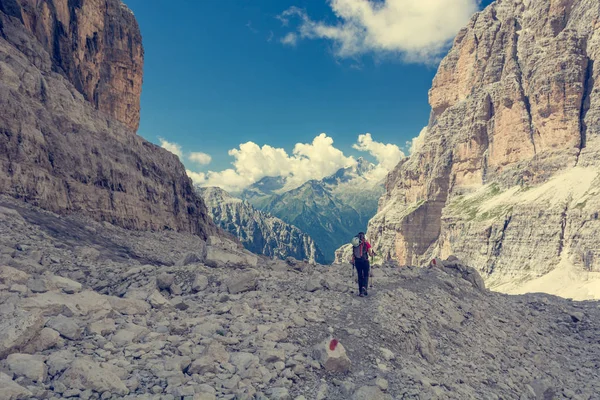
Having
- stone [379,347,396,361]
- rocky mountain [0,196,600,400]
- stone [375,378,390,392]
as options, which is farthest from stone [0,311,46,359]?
stone [379,347,396,361]

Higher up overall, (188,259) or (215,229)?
(215,229)

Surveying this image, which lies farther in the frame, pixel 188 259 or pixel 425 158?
pixel 425 158

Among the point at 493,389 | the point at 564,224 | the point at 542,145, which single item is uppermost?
the point at 542,145

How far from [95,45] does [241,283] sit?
208ft

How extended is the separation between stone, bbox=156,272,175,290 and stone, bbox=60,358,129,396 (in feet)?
20.9

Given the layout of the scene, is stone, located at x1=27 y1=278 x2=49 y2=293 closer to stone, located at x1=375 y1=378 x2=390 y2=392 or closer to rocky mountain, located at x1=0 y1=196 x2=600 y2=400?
rocky mountain, located at x1=0 y1=196 x2=600 y2=400

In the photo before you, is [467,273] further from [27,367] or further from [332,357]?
[27,367]

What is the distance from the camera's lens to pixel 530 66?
450 ft

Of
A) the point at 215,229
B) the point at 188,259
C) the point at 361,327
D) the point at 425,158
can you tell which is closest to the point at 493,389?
the point at 361,327

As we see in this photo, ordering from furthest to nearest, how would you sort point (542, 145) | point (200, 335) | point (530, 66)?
Answer: point (530, 66)
point (542, 145)
point (200, 335)

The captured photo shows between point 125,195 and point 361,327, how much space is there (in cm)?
3812

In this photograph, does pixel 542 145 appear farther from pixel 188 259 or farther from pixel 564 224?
pixel 188 259

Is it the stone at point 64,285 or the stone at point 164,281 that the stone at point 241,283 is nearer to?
the stone at point 164,281

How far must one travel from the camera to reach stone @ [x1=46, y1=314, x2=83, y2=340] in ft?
23.2
